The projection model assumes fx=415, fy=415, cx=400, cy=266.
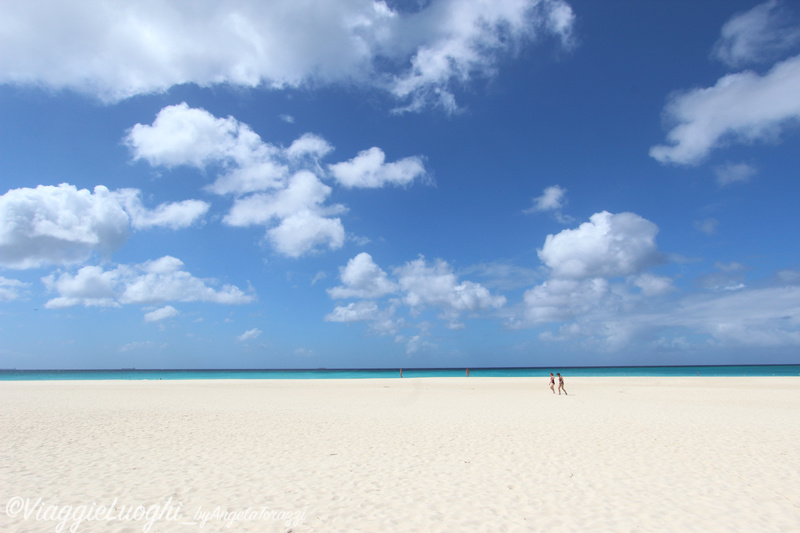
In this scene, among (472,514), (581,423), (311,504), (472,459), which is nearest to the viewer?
(472,514)

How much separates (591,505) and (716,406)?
65.3 feet

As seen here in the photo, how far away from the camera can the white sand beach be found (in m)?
6.85

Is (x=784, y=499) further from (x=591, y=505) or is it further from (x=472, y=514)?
(x=472, y=514)

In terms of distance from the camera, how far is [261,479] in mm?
8992

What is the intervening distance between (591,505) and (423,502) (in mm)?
3006

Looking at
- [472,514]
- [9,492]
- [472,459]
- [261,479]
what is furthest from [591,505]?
[9,492]

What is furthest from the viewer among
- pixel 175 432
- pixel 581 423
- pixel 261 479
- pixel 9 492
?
pixel 581 423

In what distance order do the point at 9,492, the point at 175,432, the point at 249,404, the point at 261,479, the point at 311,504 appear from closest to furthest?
the point at 311,504 → the point at 9,492 → the point at 261,479 → the point at 175,432 → the point at 249,404

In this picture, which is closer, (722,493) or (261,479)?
(722,493)

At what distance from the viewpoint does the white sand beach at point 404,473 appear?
270 inches

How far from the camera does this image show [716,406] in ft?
71.9

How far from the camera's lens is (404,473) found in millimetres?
9430

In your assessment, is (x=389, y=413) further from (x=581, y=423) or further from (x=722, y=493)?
(x=722, y=493)

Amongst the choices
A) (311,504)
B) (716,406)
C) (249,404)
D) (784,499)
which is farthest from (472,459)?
(716,406)
